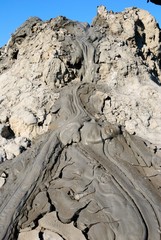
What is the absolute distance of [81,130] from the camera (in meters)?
5.96

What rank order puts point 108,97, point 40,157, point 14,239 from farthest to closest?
point 108,97 → point 40,157 → point 14,239

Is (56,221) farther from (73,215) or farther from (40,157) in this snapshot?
(40,157)

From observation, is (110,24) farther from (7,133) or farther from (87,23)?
(7,133)

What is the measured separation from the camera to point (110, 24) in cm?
987

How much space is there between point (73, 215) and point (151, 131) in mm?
3264

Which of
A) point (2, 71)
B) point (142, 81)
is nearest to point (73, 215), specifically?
point (142, 81)

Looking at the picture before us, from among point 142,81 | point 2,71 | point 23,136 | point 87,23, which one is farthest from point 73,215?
point 87,23

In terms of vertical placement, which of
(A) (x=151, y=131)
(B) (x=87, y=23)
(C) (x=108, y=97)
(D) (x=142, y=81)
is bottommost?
(A) (x=151, y=131)

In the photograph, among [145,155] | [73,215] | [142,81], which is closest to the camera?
[73,215]

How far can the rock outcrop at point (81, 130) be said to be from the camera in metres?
4.18

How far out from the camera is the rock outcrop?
165 inches

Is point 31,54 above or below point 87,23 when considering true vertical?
below

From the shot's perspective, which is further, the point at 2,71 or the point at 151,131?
the point at 2,71

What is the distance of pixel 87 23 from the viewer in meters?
9.49
